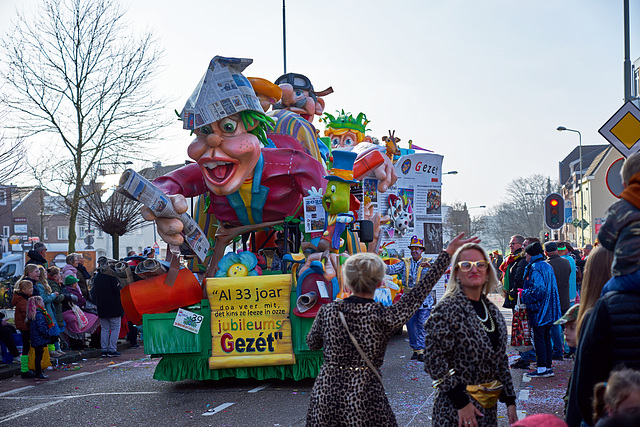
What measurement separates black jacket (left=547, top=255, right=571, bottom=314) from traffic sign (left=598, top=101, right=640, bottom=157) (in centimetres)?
358

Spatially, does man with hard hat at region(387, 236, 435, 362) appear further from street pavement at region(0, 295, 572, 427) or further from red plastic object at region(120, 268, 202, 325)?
red plastic object at region(120, 268, 202, 325)

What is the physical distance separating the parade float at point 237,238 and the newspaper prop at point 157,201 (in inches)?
0.6

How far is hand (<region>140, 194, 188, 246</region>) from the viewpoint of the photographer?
9.19 meters

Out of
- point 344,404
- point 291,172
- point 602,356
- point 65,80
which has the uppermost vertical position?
point 65,80

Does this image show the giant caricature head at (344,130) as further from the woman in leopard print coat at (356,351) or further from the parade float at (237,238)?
the woman in leopard print coat at (356,351)

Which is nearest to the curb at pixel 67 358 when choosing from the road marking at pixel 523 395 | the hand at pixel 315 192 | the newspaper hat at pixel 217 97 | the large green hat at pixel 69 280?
the large green hat at pixel 69 280

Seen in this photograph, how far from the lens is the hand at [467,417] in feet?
12.7

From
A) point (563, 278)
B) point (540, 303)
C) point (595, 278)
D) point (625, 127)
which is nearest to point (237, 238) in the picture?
point (540, 303)

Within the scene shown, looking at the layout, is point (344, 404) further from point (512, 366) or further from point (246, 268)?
point (512, 366)

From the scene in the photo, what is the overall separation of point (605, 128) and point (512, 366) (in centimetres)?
419

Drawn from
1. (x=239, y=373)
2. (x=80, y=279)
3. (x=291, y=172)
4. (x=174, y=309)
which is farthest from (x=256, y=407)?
(x=80, y=279)

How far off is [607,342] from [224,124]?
6755 mm

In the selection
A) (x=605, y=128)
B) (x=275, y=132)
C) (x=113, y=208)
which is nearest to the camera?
Answer: (x=605, y=128)

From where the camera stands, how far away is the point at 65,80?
1998 centimetres
